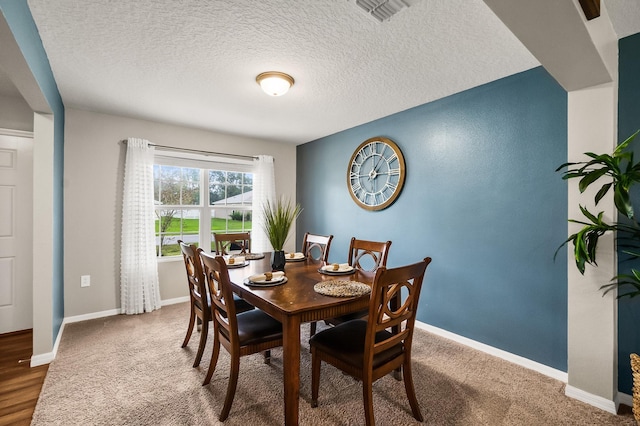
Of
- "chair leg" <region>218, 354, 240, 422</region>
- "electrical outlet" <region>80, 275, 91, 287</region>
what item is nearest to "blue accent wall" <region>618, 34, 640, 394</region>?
"chair leg" <region>218, 354, 240, 422</region>

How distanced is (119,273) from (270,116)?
8.70ft

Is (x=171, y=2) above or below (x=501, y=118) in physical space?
above

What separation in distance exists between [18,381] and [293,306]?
89.9 inches

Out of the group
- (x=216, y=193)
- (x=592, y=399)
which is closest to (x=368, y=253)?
(x=592, y=399)

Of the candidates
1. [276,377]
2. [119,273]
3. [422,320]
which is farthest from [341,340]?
A: [119,273]

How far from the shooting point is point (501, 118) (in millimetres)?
2568

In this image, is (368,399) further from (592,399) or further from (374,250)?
(592,399)

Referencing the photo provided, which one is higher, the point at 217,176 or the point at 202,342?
the point at 217,176

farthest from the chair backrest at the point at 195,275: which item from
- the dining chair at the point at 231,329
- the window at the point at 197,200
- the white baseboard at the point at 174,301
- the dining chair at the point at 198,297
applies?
the window at the point at 197,200

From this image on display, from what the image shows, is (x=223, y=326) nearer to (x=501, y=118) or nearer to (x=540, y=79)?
(x=501, y=118)

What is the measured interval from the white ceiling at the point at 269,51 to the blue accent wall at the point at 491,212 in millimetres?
278

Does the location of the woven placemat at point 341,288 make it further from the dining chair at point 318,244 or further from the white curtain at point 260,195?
the white curtain at point 260,195

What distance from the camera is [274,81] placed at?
245 cm

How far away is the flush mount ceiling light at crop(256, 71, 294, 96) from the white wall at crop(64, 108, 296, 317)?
2.09 meters
